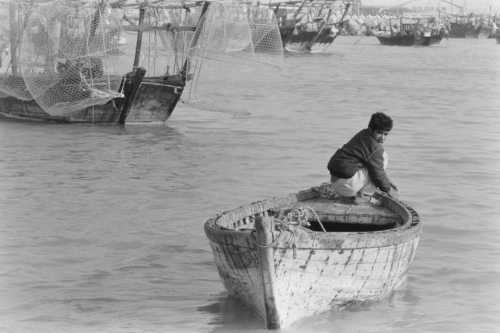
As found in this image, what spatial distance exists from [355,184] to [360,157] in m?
0.27

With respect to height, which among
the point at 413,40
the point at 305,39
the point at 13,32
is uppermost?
the point at 13,32

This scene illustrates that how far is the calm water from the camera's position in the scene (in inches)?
296

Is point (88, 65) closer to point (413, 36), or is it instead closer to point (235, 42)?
point (235, 42)

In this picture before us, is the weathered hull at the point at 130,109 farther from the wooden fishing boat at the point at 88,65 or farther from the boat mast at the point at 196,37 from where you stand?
the boat mast at the point at 196,37

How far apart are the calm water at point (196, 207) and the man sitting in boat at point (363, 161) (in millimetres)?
933

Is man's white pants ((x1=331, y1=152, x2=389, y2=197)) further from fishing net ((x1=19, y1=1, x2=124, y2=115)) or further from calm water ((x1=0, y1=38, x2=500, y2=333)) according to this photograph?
fishing net ((x1=19, y1=1, x2=124, y2=115))

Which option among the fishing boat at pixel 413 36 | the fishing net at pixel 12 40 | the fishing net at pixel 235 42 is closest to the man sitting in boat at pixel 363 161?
the fishing net at pixel 235 42

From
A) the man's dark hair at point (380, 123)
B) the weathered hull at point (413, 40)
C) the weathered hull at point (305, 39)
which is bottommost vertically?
the weathered hull at point (413, 40)

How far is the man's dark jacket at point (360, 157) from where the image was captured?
Answer: 26.4 feet

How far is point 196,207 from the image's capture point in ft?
38.2

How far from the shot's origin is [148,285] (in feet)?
A: 27.1

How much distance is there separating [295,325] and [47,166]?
8364 millimetres

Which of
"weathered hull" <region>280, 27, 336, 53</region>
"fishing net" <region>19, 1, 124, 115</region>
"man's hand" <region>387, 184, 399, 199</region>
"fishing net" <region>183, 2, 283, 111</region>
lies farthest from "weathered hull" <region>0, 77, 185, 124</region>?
"weathered hull" <region>280, 27, 336, 53</region>

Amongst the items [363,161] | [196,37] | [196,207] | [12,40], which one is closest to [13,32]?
[12,40]
